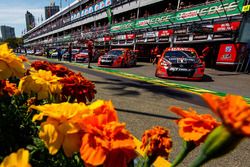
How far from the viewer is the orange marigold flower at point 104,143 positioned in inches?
22.8

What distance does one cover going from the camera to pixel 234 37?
15258 mm

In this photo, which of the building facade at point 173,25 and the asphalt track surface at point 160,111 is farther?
the building facade at point 173,25

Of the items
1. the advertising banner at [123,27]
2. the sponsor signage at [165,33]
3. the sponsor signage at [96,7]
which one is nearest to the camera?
the sponsor signage at [165,33]

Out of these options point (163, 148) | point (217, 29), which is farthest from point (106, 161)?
point (217, 29)

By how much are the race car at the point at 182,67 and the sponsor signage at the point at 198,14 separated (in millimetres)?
6709

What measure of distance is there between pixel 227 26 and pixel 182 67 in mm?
7593

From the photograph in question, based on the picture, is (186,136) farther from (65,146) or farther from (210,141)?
(65,146)

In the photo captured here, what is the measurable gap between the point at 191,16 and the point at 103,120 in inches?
785

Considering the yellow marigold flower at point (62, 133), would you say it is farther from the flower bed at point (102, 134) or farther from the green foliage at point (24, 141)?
the green foliage at point (24, 141)

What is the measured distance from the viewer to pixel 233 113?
469 millimetres

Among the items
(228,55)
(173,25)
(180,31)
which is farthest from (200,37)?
(173,25)

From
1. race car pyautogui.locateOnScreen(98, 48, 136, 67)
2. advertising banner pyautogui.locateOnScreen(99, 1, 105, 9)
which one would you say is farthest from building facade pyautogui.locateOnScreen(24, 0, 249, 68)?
race car pyautogui.locateOnScreen(98, 48, 136, 67)

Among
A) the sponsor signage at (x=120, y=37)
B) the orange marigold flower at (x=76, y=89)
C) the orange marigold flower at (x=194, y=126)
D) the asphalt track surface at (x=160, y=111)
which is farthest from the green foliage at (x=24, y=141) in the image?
the sponsor signage at (x=120, y=37)

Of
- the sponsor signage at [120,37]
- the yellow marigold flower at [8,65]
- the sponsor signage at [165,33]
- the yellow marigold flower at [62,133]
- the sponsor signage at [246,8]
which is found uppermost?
the sponsor signage at [246,8]
